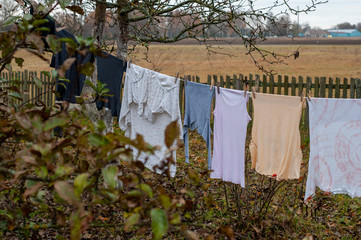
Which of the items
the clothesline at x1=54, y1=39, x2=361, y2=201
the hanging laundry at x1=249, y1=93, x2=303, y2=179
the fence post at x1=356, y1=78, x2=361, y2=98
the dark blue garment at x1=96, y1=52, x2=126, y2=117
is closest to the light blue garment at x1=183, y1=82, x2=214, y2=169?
the clothesline at x1=54, y1=39, x2=361, y2=201

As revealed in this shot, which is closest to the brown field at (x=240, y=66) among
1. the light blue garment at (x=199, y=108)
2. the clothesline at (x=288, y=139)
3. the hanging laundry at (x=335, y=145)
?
the light blue garment at (x=199, y=108)

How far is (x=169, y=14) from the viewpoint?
6.22 meters

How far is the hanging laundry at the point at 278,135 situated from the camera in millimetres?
4035

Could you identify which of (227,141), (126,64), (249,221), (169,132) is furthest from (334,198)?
(169,132)

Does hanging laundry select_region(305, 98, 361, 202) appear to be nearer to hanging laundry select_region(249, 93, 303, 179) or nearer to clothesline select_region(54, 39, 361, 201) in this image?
clothesline select_region(54, 39, 361, 201)

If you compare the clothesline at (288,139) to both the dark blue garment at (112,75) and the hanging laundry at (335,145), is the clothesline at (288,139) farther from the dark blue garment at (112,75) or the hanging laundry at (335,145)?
the dark blue garment at (112,75)

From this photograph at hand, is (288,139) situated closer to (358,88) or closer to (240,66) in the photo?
(358,88)

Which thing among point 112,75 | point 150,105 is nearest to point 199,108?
point 150,105

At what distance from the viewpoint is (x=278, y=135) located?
13.5 ft

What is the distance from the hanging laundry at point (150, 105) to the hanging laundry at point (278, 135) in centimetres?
115

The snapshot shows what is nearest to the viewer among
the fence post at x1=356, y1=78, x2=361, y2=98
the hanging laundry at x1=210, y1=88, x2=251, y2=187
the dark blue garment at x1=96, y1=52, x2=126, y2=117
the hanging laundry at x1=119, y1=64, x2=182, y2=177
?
the hanging laundry at x1=210, y1=88, x2=251, y2=187

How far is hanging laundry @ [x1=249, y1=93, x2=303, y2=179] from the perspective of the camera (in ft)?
13.2

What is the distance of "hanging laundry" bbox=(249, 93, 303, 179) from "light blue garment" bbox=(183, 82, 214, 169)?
68 centimetres

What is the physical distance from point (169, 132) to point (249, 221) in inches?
141
